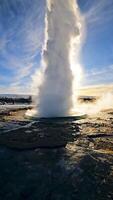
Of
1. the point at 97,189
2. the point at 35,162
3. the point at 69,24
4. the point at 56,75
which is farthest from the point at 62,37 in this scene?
the point at 97,189

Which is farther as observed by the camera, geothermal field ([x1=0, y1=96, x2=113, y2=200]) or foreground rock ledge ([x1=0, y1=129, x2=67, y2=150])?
foreground rock ledge ([x1=0, y1=129, x2=67, y2=150])

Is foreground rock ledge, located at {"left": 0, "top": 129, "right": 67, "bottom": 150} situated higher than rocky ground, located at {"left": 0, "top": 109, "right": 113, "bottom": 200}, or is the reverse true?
foreground rock ledge, located at {"left": 0, "top": 129, "right": 67, "bottom": 150}

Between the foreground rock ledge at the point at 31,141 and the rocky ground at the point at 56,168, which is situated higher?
the foreground rock ledge at the point at 31,141

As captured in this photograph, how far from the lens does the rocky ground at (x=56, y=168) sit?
35.4 ft

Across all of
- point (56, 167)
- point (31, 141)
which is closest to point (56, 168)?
point (56, 167)

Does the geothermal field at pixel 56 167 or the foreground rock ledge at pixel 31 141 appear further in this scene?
the foreground rock ledge at pixel 31 141

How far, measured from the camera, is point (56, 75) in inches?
1535

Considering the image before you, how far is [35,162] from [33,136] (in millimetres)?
6503

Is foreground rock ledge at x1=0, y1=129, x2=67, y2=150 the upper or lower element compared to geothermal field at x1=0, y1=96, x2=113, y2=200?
upper

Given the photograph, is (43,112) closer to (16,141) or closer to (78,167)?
(16,141)

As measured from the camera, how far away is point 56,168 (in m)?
13.1

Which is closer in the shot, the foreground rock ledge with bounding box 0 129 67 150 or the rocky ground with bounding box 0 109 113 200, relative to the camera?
the rocky ground with bounding box 0 109 113 200

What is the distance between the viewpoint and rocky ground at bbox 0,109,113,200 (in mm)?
10781

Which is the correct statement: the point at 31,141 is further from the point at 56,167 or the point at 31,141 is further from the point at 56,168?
the point at 56,168
